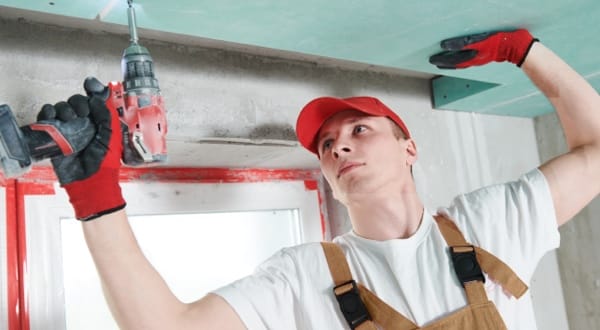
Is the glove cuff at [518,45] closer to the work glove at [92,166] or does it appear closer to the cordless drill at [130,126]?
the cordless drill at [130,126]

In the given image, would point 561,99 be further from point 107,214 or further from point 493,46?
point 107,214

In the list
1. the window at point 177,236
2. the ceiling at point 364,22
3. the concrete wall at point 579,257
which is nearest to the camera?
the ceiling at point 364,22

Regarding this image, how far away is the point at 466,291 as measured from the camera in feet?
4.31

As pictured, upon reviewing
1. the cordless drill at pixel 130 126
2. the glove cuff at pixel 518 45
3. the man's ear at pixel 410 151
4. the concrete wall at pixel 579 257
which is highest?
the glove cuff at pixel 518 45

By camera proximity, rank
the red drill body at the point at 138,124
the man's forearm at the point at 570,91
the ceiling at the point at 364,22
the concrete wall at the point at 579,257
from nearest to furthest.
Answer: the red drill body at the point at 138,124 → the ceiling at the point at 364,22 → the man's forearm at the point at 570,91 → the concrete wall at the point at 579,257

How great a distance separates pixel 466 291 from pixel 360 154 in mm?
415

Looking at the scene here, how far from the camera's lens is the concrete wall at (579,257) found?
2.43 m

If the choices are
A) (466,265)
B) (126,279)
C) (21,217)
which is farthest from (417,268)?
(21,217)

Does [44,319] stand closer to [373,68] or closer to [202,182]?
[202,182]

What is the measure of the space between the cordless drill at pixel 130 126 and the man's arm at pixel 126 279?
0.12m

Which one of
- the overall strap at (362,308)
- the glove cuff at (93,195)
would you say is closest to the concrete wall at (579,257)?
the overall strap at (362,308)

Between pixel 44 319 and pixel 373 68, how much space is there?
50.1 inches

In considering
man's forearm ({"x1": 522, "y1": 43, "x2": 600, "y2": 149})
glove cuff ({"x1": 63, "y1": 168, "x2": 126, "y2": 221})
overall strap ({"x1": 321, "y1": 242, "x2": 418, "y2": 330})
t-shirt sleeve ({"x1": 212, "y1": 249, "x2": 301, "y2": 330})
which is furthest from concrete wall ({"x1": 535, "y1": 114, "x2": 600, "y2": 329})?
glove cuff ({"x1": 63, "y1": 168, "x2": 126, "y2": 221})

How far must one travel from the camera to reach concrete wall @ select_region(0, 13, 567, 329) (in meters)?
1.30
